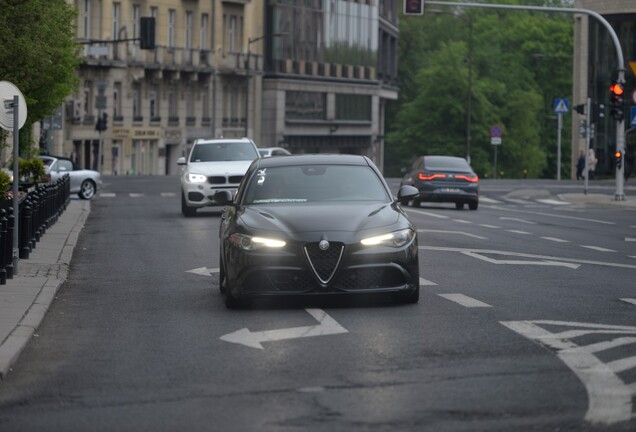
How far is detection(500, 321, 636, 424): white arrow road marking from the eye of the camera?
9.00 meters

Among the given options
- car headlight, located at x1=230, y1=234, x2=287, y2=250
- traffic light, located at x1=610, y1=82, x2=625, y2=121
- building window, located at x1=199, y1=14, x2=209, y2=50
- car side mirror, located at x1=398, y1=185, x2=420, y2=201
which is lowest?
car headlight, located at x1=230, y1=234, x2=287, y2=250

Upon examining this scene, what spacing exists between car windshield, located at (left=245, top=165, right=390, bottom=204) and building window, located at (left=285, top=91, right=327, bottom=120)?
280 ft

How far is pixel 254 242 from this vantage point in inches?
575

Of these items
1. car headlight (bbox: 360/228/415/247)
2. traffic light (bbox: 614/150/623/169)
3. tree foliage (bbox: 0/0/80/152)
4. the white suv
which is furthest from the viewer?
traffic light (bbox: 614/150/623/169)

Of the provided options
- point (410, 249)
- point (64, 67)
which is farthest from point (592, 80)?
point (410, 249)

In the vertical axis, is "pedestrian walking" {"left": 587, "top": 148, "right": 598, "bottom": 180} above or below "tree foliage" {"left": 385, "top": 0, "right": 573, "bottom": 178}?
below

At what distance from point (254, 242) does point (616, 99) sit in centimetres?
3320

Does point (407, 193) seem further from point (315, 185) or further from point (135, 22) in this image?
point (135, 22)

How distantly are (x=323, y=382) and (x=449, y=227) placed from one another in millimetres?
21753

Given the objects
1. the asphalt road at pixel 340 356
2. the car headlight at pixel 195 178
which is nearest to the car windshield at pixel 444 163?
the car headlight at pixel 195 178

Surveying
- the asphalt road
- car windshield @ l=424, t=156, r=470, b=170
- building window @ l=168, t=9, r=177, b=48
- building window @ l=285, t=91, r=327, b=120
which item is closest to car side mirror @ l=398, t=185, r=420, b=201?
the asphalt road

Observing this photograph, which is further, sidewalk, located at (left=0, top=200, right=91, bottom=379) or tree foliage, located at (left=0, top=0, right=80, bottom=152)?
tree foliage, located at (left=0, top=0, right=80, bottom=152)

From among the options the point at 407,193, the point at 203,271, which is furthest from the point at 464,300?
the point at 203,271

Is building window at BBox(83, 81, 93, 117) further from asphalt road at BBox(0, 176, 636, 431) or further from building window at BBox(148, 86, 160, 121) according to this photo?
asphalt road at BBox(0, 176, 636, 431)
